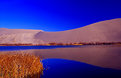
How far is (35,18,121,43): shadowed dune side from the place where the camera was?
209ft

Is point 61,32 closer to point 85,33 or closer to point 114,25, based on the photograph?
point 85,33

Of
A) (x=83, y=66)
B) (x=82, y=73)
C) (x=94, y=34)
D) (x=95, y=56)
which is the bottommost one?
(x=82, y=73)

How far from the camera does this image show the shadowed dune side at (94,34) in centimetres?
6384

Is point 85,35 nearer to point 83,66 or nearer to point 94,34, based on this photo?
point 94,34

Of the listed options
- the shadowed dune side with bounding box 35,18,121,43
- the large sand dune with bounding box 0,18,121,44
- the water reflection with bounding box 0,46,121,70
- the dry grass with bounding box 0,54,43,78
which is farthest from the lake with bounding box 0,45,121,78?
the shadowed dune side with bounding box 35,18,121,43

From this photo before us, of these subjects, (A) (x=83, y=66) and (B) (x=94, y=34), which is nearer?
(A) (x=83, y=66)

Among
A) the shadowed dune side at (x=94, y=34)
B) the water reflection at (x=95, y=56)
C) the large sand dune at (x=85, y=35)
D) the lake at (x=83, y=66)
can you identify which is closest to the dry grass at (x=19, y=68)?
the lake at (x=83, y=66)

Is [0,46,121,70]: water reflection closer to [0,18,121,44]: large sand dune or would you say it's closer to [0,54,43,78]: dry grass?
[0,54,43,78]: dry grass

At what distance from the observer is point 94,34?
66938 millimetres

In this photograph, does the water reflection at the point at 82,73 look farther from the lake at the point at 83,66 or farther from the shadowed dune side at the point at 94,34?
the shadowed dune side at the point at 94,34

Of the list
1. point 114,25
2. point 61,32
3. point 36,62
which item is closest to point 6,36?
point 61,32

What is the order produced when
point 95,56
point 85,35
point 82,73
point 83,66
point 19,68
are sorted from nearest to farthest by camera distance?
point 19,68 < point 82,73 < point 83,66 < point 95,56 < point 85,35

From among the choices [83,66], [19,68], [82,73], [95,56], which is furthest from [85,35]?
[19,68]

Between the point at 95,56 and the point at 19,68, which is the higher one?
the point at 95,56
